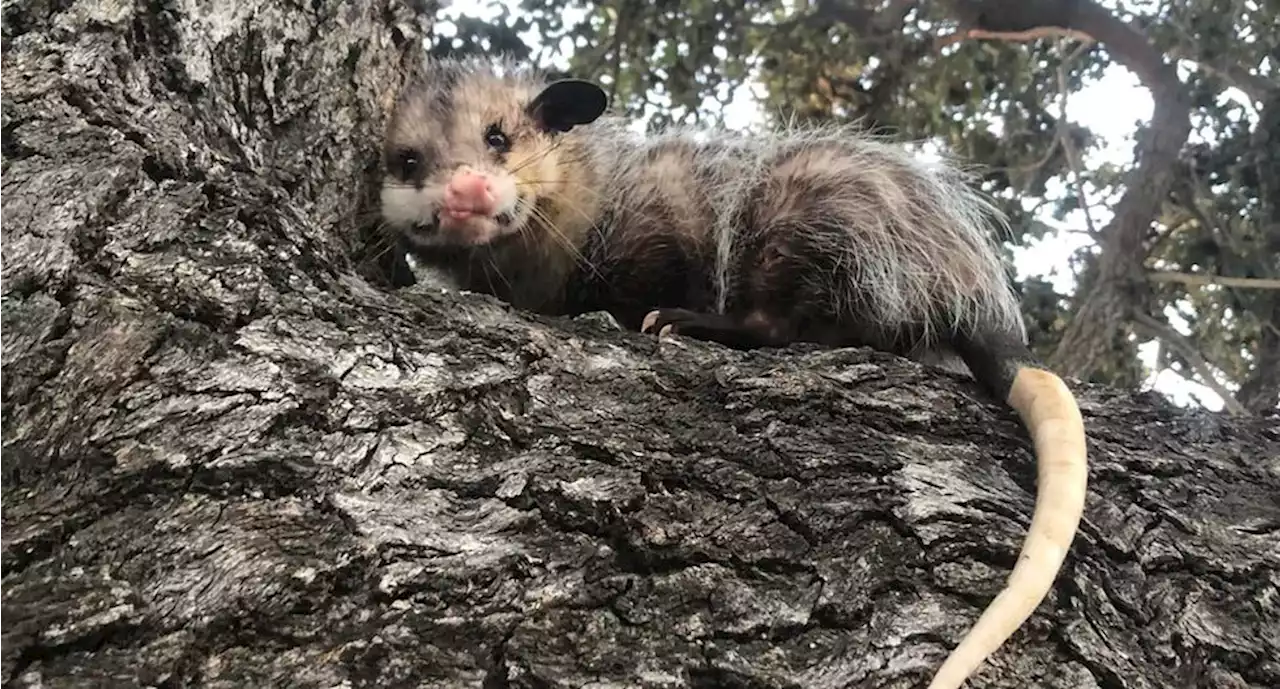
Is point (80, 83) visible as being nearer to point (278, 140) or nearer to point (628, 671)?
point (278, 140)

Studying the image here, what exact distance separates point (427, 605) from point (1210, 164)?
2540 millimetres

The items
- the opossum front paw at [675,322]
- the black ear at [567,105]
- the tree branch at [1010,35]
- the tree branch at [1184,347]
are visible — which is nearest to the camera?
the opossum front paw at [675,322]

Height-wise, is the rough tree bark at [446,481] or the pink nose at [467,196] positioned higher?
the pink nose at [467,196]

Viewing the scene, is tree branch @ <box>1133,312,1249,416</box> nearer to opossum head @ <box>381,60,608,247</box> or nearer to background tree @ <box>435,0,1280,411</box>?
background tree @ <box>435,0,1280,411</box>

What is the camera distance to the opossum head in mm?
1896

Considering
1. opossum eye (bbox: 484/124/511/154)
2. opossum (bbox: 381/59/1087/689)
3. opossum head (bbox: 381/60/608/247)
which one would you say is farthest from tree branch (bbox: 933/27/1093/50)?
opossum eye (bbox: 484/124/511/154)

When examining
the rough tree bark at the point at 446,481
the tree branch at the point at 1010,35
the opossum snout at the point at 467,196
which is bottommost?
the rough tree bark at the point at 446,481

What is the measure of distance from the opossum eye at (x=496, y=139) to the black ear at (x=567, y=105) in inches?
3.2

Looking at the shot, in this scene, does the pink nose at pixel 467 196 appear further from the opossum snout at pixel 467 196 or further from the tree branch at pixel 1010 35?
the tree branch at pixel 1010 35

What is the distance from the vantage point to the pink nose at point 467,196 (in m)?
1.86

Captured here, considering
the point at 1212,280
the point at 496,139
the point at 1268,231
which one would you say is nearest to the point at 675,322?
the point at 496,139

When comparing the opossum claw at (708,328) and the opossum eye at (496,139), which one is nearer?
the opossum claw at (708,328)

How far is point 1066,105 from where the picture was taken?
3.08m

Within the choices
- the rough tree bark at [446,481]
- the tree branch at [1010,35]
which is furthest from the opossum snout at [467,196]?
the tree branch at [1010,35]
